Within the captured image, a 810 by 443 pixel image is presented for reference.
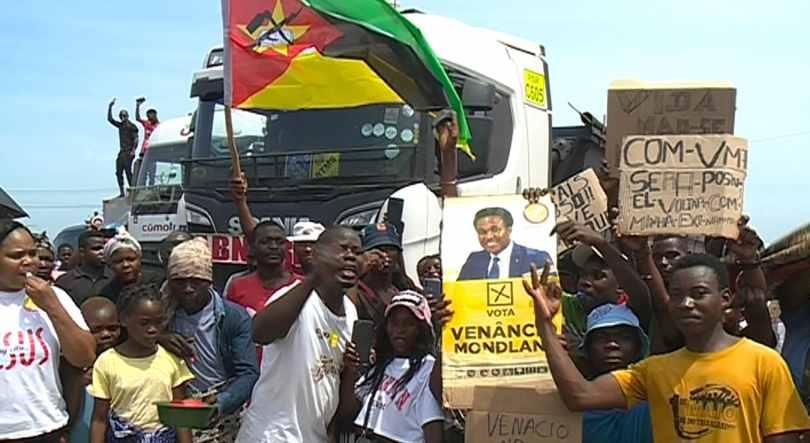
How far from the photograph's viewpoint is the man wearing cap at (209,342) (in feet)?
14.8

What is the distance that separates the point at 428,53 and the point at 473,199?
170 cm

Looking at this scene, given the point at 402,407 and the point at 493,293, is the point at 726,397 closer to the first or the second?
the point at 493,293

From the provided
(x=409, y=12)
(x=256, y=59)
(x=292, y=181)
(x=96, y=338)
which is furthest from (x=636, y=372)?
(x=409, y=12)

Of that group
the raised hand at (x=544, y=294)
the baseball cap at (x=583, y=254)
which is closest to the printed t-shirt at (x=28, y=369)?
the raised hand at (x=544, y=294)

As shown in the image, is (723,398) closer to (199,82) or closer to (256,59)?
(256,59)

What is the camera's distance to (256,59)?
5.80 m

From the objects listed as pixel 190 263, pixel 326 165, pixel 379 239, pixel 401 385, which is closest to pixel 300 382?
pixel 401 385

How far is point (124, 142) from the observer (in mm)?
17594

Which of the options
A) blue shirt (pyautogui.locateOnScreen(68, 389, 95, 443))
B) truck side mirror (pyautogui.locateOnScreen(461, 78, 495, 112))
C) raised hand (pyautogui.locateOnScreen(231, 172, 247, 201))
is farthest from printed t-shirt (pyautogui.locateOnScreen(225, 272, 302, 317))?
truck side mirror (pyautogui.locateOnScreen(461, 78, 495, 112))

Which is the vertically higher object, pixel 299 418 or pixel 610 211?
pixel 610 211

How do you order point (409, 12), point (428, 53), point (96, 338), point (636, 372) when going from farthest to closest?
1. point (409, 12)
2. point (428, 53)
3. point (96, 338)
4. point (636, 372)

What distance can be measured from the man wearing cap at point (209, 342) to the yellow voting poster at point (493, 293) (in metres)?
1.10

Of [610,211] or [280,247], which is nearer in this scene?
[610,211]

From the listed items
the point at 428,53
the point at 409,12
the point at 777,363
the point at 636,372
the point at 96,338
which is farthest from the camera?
the point at 409,12
